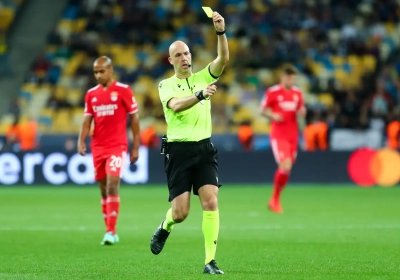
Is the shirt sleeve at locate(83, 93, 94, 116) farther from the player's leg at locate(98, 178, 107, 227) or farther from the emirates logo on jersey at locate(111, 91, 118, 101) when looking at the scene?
the player's leg at locate(98, 178, 107, 227)

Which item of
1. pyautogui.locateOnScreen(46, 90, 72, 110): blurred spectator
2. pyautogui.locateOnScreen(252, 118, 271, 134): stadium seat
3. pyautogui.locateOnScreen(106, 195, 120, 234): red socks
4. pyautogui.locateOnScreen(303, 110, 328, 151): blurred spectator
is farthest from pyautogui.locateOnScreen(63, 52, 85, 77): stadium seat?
pyautogui.locateOnScreen(106, 195, 120, 234): red socks

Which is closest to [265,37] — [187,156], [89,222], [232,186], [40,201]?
[232,186]

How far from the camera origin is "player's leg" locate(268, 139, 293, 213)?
17203mm

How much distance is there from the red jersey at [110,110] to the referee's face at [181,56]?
338 centimetres

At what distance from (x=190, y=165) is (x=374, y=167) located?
1632 cm

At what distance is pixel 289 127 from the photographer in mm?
17500

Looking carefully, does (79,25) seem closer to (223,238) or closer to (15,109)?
(15,109)

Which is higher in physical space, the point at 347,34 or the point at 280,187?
the point at 347,34

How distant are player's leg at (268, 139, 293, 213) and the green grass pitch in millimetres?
235

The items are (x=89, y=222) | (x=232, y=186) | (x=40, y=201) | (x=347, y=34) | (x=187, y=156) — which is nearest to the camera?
(x=187, y=156)

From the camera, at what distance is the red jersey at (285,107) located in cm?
1745

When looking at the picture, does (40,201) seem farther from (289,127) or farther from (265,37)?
(265,37)

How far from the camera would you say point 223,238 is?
12.8 metres

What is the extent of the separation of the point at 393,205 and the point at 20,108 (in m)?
14.1
